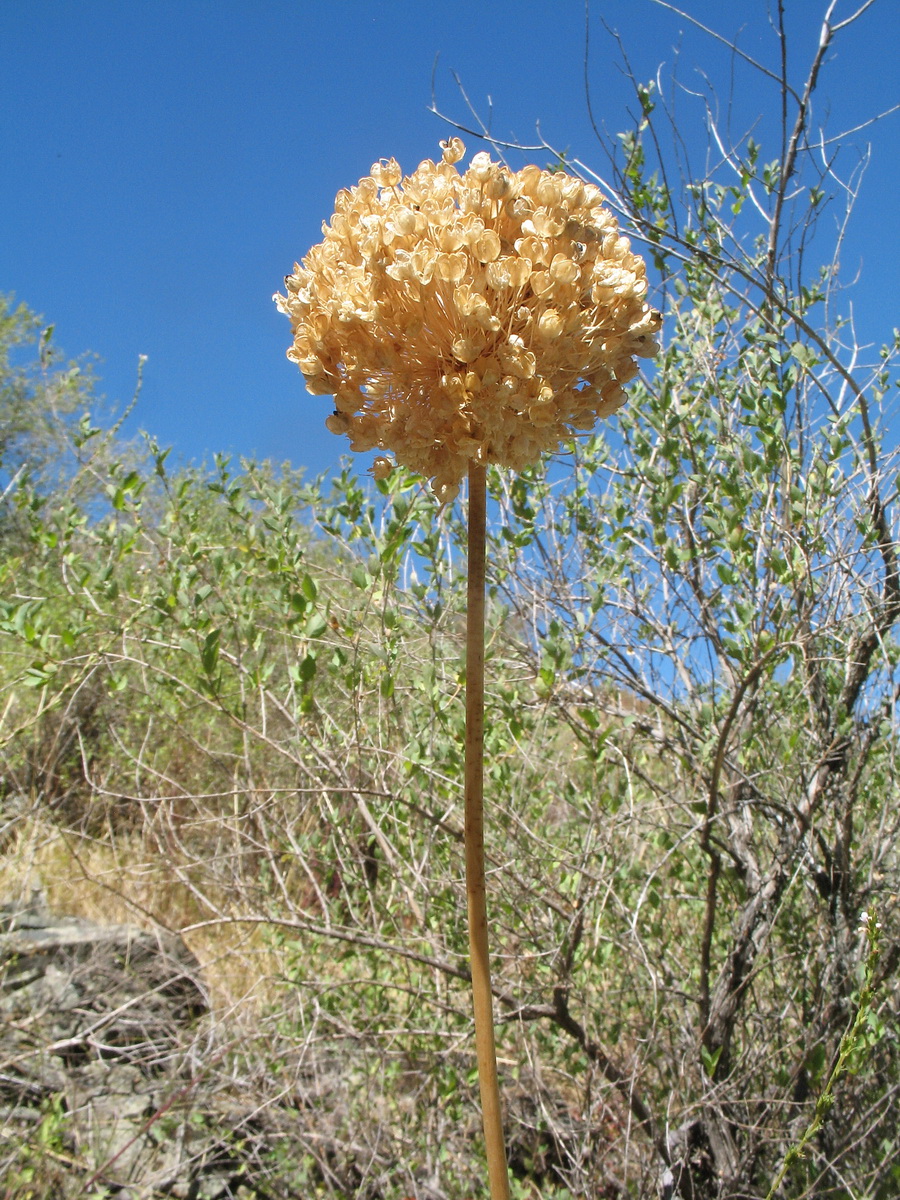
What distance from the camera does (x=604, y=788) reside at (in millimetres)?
2141

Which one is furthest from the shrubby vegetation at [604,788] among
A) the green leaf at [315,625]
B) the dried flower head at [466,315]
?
the dried flower head at [466,315]

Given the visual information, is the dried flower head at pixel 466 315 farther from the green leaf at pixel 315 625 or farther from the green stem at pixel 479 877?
the green leaf at pixel 315 625

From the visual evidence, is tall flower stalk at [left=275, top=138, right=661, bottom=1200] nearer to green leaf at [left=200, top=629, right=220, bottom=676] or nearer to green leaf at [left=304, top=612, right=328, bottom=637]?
green leaf at [left=304, top=612, right=328, bottom=637]

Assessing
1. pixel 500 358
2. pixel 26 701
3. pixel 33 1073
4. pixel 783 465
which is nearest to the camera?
pixel 500 358

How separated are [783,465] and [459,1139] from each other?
2.19m

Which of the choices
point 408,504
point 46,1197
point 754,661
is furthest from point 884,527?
point 46,1197

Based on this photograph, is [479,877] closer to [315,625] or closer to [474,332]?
[474,332]

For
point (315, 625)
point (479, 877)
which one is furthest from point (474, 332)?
point (315, 625)

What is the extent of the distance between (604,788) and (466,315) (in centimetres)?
157

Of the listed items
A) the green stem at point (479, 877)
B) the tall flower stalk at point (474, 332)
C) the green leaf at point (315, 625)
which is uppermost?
the tall flower stalk at point (474, 332)

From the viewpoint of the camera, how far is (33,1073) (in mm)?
2846

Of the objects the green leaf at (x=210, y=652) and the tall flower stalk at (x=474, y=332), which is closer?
the tall flower stalk at (x=474, y=332)

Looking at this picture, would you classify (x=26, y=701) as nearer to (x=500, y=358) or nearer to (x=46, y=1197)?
(x=46, y=1197)

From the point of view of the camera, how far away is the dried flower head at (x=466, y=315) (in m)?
0.92
